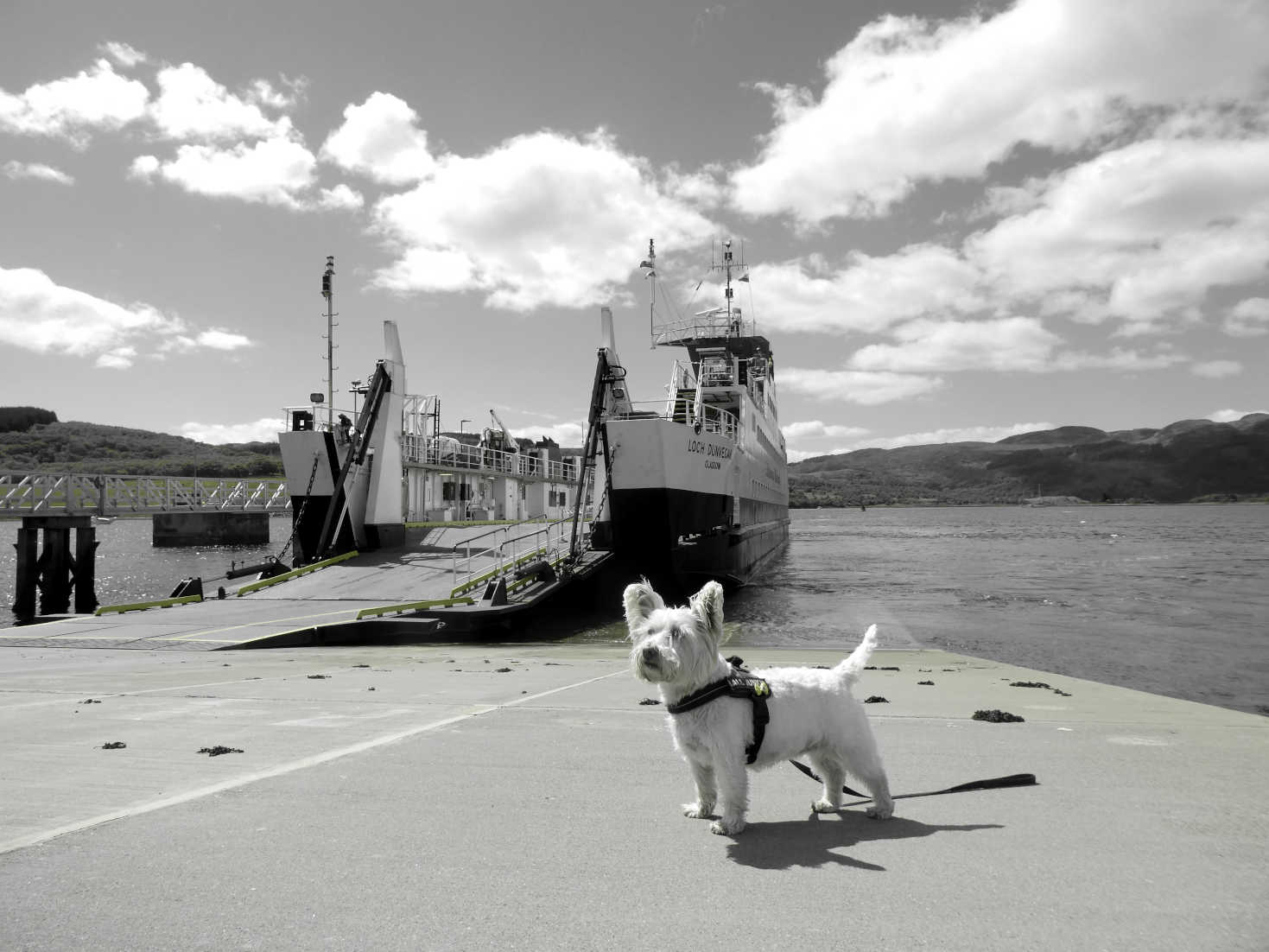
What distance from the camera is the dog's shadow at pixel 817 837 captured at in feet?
10.9

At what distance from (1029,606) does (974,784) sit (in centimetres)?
2450

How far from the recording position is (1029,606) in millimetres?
26016

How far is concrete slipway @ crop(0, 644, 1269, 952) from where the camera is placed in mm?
2670

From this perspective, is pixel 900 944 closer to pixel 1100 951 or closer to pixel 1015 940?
pixel 1015 940

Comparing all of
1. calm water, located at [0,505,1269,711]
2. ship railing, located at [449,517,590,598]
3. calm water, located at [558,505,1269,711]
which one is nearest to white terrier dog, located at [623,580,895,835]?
calm water, located at [0,505,1269,711]

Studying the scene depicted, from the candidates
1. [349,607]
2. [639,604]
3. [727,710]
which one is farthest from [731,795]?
[349,607]

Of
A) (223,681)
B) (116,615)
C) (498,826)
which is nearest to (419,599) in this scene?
(116,615)

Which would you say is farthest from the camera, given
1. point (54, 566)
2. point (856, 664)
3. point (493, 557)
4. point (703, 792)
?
point (54, 566)

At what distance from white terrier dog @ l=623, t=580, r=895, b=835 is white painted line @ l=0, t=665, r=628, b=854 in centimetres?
235

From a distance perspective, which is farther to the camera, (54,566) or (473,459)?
(473,459)

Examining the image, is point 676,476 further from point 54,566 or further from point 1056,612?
point 54,566

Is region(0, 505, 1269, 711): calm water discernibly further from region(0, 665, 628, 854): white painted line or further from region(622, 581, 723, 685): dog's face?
region(622, 581, 723, 685): dog's face

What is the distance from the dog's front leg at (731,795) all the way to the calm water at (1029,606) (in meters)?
11.3

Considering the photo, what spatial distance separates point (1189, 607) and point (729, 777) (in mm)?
26710
